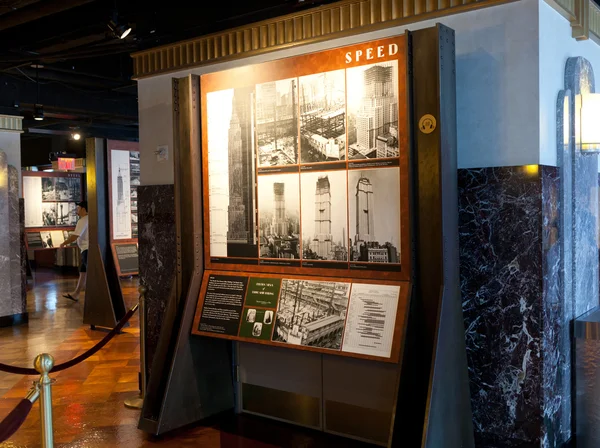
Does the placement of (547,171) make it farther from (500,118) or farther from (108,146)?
(108,146)

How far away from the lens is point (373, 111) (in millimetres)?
3760

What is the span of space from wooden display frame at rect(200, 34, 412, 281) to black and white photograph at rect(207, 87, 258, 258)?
0.05m

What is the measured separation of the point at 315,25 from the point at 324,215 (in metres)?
1.36

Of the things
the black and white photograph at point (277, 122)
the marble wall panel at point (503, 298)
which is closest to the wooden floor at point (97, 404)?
the marble wall panel at point (503, 298)

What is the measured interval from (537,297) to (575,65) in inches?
60.8

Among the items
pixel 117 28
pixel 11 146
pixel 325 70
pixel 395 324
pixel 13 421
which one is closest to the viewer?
pixel 13 421

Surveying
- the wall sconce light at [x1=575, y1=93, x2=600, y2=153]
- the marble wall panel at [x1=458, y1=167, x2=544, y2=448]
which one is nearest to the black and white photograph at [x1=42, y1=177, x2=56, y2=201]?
the marble wall panel at [x1=458, y1=167, x2=544, y2=448]

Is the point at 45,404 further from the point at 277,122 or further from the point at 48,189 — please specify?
the point at 48,189

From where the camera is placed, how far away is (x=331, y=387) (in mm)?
4238

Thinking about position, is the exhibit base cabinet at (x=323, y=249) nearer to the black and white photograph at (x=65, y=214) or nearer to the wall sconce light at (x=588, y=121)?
the wall sconce light at (x=588, y=121)

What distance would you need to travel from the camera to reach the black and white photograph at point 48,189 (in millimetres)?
17141

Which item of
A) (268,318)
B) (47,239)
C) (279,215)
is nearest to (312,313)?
(268,318)

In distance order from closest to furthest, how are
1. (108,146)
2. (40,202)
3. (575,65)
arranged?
(575,65) < (108,146) < (40,202)

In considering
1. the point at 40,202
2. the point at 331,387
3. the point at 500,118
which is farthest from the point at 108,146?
the point at 40,202
